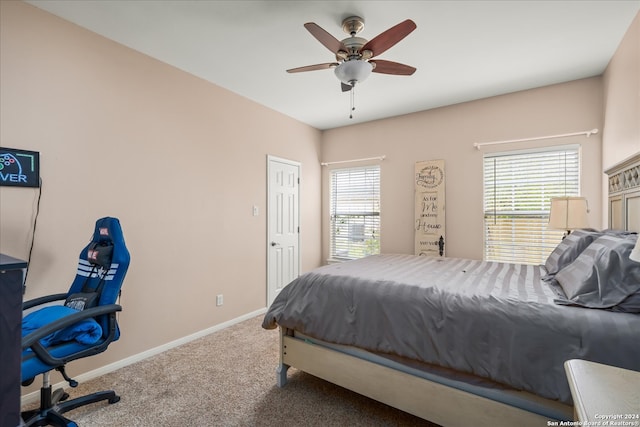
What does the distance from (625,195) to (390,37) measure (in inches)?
82.7

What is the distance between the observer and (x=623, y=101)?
245cm

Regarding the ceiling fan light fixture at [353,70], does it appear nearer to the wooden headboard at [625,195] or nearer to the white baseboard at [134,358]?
the wooden headboard at [625,195]

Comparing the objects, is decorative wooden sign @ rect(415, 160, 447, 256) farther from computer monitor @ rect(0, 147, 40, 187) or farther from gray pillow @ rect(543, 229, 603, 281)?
computer monitor @ rect(0, 147, 40, 187)

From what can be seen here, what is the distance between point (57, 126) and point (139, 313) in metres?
1.62

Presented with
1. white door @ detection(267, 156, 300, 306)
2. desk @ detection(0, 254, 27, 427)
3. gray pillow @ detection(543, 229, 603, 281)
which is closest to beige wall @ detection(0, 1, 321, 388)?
white door @ detection(267, 156, 300, 306)

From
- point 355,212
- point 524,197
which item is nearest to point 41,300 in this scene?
point 355,212

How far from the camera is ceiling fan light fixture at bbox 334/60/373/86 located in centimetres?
212

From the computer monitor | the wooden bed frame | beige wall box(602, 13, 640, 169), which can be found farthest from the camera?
beige wall box(602, 13, 640, 169)

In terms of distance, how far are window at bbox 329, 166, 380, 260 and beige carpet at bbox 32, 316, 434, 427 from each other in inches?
93.1

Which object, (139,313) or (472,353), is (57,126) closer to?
(139,313)

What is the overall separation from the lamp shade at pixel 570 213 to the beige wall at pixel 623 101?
447 mm

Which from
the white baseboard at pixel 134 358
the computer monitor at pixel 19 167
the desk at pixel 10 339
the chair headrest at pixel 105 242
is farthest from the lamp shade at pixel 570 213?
the computer monitor at pixel 19 167

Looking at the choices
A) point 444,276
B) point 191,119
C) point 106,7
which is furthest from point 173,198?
point 444,276

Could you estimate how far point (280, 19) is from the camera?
222 cm
